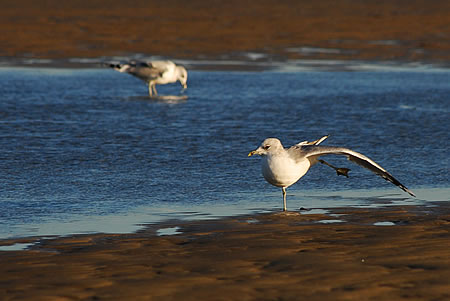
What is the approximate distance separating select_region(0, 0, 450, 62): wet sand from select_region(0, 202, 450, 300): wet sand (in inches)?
585

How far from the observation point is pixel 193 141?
417 inches

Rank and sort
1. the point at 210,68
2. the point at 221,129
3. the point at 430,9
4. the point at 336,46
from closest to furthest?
the point at 221,129
the point at 210,68
the point at 336,46
the point at 430,9

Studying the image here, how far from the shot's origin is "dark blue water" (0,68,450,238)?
295 inches

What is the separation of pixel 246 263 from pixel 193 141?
18.0ft

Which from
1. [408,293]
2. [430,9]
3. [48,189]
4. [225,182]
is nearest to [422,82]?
[225,182]

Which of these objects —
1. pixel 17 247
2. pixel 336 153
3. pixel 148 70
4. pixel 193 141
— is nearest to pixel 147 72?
pixel 148 70

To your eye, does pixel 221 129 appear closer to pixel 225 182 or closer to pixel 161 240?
pixel 225 182

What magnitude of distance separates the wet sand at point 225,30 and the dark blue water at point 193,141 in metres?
4.30

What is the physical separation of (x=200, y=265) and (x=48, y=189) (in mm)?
3204

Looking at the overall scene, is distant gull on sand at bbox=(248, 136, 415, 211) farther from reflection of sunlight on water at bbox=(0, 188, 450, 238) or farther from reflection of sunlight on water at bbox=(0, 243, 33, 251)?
reflection of sunlight on water at bbox=(0, 243, 33, 251)

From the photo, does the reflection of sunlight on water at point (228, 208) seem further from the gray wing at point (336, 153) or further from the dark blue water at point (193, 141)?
the gray wing at point (336, 153)

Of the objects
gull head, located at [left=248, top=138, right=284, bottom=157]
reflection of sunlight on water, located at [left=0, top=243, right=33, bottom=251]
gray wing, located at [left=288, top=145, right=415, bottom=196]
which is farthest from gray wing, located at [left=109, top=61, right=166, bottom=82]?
reflection of sunlight on water, located at [left=0, top=243, right=33, bottom=251]

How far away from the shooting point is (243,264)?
514 cm

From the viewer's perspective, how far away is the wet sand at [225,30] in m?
22.0
